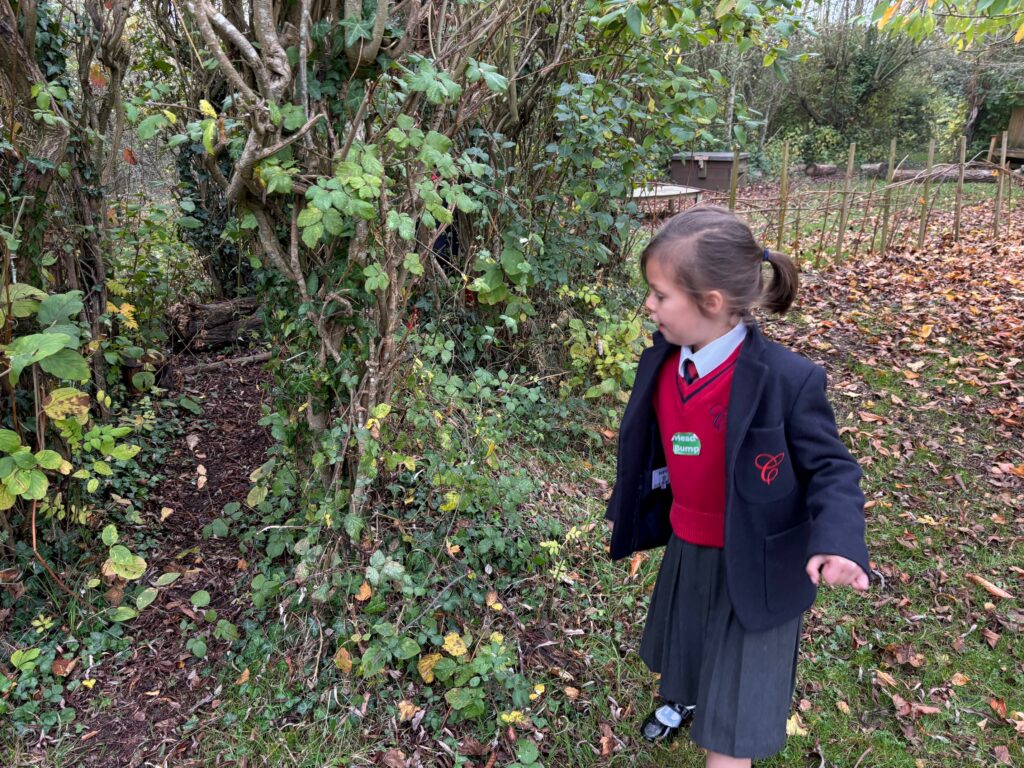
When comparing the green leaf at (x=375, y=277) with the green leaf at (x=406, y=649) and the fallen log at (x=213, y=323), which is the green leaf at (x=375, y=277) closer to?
the green leaf at (x=406, y=649)

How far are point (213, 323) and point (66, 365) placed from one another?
2507mm

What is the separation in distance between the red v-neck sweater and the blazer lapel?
59mm

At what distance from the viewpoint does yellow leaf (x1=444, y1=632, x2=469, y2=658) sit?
2303 millimetres

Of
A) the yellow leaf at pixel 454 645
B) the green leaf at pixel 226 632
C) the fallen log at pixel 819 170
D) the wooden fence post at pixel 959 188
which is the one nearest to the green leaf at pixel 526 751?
the yellow leaf at pixel 454 645

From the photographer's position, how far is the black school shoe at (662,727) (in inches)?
91.0

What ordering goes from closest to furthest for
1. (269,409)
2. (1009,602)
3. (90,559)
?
1. (90,559)
2. (269,409)
3. (1009,602)

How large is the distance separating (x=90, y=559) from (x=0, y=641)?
38cm

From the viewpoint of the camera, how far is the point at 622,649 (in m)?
2.68

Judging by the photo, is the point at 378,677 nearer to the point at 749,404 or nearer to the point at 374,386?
the point at 374,386

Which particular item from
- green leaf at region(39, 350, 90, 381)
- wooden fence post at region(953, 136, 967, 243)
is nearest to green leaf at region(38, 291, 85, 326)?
green leaf at region(39, 350, 90, 381)

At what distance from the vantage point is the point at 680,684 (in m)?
2.00

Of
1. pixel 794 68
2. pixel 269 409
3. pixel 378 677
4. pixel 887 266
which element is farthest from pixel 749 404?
pixel 794 68

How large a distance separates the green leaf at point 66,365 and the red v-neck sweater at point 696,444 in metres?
1.76

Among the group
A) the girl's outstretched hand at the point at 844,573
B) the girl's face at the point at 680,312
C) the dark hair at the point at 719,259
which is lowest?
the girl's outstretched hand at the point at 844,573
